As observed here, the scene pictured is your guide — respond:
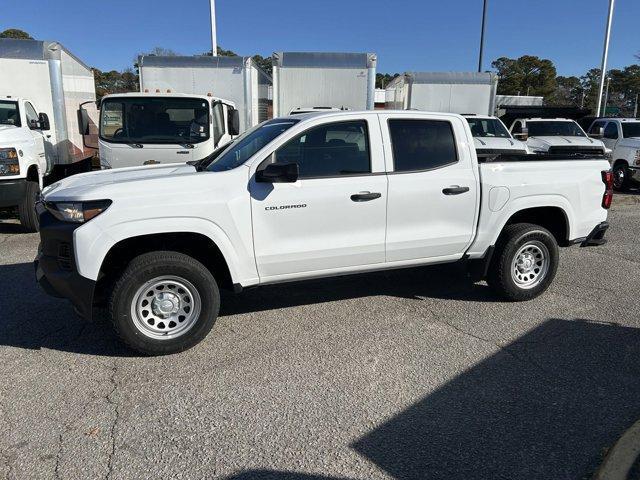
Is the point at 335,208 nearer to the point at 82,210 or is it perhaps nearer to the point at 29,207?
the point at 82,210

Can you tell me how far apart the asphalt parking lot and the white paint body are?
653 millimetres

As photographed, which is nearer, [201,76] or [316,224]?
[316,224]

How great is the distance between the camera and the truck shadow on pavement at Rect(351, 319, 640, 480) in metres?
2.83

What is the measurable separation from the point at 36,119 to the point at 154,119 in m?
2.69

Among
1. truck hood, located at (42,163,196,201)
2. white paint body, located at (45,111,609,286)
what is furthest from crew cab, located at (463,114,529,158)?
truck hood, located at (42,163,196,201)

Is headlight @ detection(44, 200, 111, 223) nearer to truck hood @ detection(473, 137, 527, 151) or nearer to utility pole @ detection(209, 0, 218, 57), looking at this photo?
truck hood @ detection(473, 137, 527, 151)

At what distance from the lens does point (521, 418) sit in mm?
3271

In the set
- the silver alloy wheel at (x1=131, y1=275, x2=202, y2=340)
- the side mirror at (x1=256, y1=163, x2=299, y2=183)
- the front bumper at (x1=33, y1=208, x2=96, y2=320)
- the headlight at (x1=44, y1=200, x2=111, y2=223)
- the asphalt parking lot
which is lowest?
the asphalt parking lot

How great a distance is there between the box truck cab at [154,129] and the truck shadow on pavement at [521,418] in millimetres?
5981

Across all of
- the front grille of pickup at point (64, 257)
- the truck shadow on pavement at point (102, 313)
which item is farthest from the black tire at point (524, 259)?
the front grille of pickup at point (64, 257)

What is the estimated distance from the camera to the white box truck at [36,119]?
7.81 metres

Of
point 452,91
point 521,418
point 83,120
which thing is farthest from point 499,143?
point 521,418

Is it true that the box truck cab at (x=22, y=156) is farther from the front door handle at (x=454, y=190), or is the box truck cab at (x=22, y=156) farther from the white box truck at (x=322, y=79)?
the front door handle at (x=454, y=190)

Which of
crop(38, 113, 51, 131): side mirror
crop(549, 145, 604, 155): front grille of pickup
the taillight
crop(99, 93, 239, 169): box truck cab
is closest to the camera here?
the taillight
